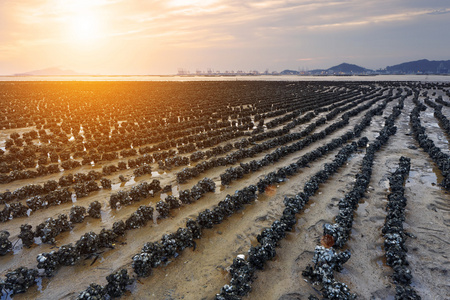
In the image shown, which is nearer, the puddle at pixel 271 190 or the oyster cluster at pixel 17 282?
the oyster cluster at pixel 17 282

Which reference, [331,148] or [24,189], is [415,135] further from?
[24,189]

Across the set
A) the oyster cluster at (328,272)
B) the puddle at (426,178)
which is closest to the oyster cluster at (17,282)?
the oyster cluster at (328,272)

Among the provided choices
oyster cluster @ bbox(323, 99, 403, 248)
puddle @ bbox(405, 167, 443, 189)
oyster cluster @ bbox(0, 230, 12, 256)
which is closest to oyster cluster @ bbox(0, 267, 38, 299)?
oyster cluster @ bbox(0, 230, 12, 256)

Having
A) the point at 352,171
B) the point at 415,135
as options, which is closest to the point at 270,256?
the point at 352,171

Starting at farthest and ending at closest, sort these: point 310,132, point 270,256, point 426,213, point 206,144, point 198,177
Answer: point 310,132 → point 206,144 → point 198,177 → point 426,213 → point 270,256

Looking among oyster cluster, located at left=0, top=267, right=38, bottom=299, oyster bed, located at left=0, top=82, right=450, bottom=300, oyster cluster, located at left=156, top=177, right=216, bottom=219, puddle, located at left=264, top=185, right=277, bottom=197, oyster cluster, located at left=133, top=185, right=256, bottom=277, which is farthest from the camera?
puddle, located at left=264, top=185, right=277, bottom=197

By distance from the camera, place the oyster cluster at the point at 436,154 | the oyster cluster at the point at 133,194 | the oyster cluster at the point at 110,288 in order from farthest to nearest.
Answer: the oyster cluster at the point at 436,154, the oyster cluster at the point at 133,194, the oyster cluster at the point at 110,288

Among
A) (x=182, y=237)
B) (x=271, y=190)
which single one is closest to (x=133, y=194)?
(x=182, y=237)

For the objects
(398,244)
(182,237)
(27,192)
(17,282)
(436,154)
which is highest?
(436,154)

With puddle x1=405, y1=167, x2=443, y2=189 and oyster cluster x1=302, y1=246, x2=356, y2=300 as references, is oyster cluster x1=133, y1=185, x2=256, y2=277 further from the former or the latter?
puddle x1=405, y1=167, x2=443, y2=189

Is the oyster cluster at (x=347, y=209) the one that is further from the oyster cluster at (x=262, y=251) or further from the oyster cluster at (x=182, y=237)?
the oyster cluster at (x=182, y=237)

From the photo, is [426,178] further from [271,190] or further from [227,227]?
[227,227]
